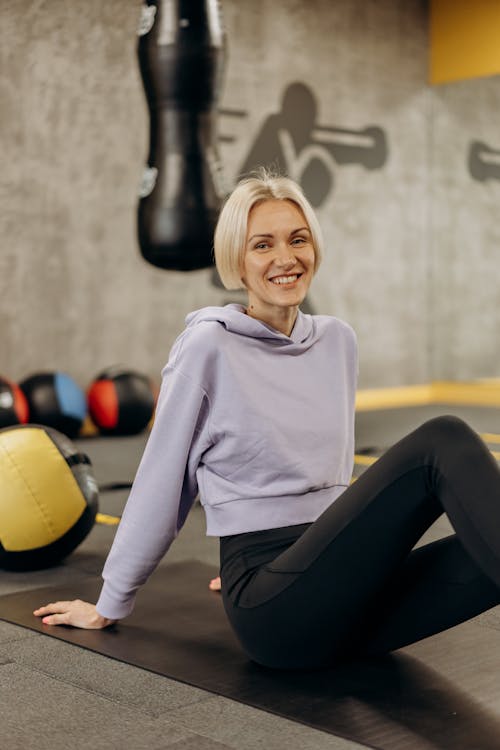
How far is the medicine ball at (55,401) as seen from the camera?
211 inches

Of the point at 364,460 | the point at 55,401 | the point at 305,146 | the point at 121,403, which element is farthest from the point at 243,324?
the point at 305,146

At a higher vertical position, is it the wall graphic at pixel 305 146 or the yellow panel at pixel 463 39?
the yellow panel at pixel 463 39

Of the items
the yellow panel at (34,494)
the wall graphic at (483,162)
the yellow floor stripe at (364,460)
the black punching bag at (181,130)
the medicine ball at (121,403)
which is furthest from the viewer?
the wall graphic at (483,162)

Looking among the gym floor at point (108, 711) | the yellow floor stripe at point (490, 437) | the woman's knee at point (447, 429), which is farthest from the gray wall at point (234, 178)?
the woman's knee at point (447, 429)

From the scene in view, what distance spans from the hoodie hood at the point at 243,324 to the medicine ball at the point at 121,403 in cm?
370

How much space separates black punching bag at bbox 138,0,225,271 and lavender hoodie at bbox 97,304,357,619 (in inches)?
89.2

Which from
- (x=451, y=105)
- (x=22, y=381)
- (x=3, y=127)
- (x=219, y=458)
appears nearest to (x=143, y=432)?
(x=22, y=381)

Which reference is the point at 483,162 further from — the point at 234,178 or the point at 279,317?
the point at 279,317

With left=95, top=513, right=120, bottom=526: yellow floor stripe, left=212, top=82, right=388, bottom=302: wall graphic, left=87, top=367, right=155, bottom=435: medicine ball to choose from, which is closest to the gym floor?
left=95, top=513, right=120, bottom=526: yellow floor stripe

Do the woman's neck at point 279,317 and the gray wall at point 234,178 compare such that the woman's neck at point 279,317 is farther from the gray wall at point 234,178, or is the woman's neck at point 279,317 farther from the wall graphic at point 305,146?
the wall graphic at point 305,146

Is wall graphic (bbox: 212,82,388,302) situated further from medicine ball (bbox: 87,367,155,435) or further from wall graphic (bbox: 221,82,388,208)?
medicine ball (bbox: 87,367,155,435)

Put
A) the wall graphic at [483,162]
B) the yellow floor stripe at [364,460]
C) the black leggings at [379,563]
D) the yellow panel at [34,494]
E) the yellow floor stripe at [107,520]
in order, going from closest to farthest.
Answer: the black leggings at [379,563], the yellow panel at [34,494], the yellow floor stripe at [107,520], the yellow floor stripe at [364,460], the wall graphic at [483,162]

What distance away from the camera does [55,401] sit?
17.7 feet

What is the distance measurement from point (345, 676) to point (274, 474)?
15.7 inches
